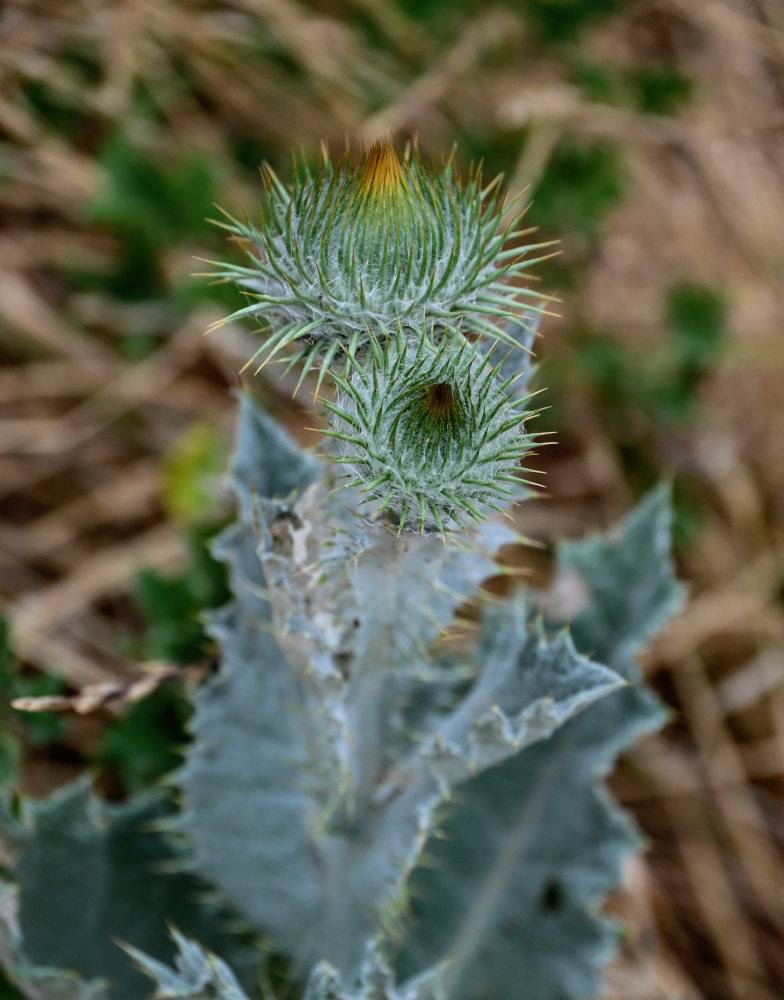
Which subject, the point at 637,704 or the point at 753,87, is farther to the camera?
the point at 753,87

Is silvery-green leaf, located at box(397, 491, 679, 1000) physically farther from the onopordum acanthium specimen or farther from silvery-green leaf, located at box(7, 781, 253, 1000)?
silvery-green leaf, located at box(7, 781, 253, 1000)

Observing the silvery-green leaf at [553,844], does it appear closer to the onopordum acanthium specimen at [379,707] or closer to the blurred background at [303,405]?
the onopordum acanthium specimen at [379,707]

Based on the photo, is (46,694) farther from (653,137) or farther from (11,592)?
(653,137)

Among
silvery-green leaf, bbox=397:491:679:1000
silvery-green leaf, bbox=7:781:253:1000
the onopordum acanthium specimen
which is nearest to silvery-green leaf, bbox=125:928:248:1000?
the onopordum acanthium specimen

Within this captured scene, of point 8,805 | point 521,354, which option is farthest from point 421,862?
point 521,354

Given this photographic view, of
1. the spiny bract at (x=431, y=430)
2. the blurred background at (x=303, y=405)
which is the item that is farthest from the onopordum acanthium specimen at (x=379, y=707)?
the blurred background at (x=303, y=405)

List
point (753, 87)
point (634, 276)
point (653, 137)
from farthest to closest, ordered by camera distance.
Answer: point (753, 87) → point (634, 276) → point (653, 137)
